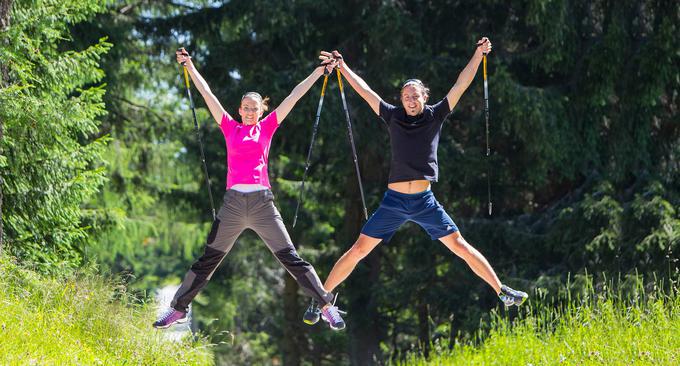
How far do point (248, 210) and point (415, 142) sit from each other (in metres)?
1.41

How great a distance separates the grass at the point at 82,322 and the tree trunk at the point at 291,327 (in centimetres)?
1104

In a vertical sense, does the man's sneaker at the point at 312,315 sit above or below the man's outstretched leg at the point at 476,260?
below

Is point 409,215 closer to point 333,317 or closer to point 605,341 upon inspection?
point 333,317

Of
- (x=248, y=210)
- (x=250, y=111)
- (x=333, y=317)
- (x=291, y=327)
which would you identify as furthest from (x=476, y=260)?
(x=291, y=327)

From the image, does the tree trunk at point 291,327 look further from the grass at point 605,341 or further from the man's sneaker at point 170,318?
the man's sneaker at point 170,318

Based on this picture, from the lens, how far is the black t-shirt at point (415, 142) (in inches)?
304

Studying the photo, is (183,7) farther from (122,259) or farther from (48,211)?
(122,259)

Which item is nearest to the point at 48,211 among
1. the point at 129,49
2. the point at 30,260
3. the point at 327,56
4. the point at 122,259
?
the point at 30,260

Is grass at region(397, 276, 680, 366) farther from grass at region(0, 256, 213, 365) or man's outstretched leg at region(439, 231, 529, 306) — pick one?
grass at region(0, 256, 213, 365)

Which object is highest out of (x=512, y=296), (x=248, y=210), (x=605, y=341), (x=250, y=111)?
(x=250, y=111)

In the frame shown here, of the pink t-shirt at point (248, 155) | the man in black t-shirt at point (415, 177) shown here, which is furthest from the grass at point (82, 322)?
the pink t-shirt at point (248, 155)

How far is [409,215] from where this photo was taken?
7.74 m

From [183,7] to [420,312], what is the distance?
22.3 feet

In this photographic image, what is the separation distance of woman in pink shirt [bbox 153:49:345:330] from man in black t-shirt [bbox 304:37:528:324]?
331 millimetres
